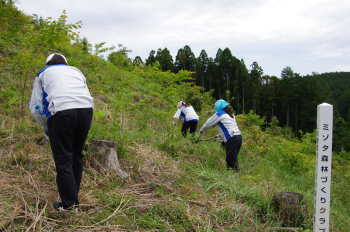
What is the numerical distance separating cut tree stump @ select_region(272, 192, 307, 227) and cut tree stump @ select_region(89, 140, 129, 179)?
2.37 metres

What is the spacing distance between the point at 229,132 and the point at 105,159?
8.97ft

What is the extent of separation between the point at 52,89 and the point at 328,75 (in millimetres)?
122658

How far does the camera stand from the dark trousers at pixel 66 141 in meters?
2.29

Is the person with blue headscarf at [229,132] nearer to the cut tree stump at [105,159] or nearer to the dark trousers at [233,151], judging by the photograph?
the dark trousers at [233,151]

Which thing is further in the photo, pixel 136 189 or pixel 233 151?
pixel 233 151

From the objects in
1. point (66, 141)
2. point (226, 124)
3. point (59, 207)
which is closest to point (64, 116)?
point (66, 141)

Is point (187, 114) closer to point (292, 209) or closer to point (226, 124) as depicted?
point (226, 124)

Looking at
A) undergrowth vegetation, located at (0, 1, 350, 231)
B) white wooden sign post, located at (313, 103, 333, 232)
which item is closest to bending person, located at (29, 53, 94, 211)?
undergrowth vegetation, located at (0, 1, 350, 231)

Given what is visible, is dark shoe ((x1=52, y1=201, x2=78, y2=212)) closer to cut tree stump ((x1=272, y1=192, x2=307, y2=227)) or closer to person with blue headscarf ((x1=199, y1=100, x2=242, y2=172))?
cut tree stump ((x1=272, y1=192, x2=307, y2=227))

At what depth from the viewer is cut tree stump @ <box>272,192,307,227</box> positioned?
282 cm

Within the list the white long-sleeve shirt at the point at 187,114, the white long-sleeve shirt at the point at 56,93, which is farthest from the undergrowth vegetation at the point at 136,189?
the white long-sleeve shirt at the point at 187,114

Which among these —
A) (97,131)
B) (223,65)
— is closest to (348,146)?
(223,65)

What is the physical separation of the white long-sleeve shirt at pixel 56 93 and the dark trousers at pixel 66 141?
0.26 feet

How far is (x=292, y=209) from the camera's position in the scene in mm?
2822
